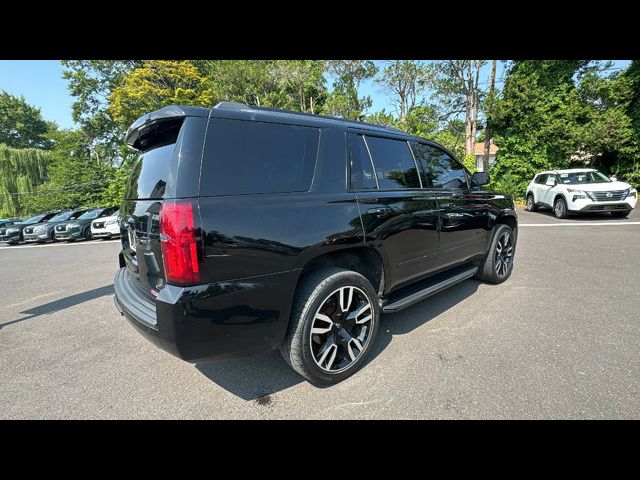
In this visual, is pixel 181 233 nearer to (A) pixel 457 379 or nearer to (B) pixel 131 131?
(B) pixel 131 131

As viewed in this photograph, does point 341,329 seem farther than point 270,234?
Yes

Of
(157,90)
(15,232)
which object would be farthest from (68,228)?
(157,90)

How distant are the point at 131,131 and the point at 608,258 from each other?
24.8 feet

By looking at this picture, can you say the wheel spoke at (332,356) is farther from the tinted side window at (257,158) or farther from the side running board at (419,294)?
the tinted side window at (257,158)

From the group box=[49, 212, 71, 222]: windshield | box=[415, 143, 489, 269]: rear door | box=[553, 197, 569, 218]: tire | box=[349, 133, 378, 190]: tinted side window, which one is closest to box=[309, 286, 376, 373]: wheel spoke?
box=[349, 133, 378, 190]: tinted side window

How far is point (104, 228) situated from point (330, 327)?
13.9 m

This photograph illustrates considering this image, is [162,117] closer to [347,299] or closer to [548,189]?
[347,299]

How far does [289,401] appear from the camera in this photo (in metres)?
2.17

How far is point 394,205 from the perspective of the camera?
2.70m

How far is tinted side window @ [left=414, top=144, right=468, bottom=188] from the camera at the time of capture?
131 inches

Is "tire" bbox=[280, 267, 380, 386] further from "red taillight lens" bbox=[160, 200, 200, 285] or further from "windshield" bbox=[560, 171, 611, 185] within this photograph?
"windshield" bbox=[560, 171, 611, 185]

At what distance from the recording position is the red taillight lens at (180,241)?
1680 mm

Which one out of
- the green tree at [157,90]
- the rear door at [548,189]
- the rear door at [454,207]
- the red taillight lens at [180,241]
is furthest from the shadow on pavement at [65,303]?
the green tree at [157,90]

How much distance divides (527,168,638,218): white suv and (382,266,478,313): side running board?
30.2 feet
